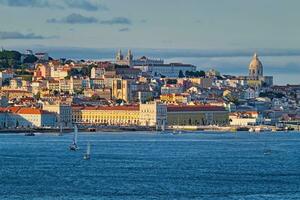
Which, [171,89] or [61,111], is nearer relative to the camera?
[61,111]

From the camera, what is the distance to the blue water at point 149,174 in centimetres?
2702

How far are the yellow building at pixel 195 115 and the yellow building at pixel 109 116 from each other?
2.39 metres

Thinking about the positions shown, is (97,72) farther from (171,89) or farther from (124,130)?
(124,130)

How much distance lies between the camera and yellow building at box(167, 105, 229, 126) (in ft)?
283

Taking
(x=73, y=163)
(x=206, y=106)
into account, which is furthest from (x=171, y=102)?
(x=73, y=163)

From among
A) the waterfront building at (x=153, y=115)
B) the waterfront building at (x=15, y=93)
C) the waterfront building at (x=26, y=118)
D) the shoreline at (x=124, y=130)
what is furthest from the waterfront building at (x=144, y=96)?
the waterfront building at (x=26, y=118)

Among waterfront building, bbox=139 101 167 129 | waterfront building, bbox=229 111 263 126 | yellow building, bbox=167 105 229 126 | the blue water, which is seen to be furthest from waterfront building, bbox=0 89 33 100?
the blue water

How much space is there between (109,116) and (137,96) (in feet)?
46.7

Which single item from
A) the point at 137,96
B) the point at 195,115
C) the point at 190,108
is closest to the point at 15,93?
the point at 137,96

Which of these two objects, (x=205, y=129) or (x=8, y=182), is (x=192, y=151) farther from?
(x=205, y=129)

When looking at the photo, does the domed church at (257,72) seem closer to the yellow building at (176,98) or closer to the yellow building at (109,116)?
the yellow building at (176,98)

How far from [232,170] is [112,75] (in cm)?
7148

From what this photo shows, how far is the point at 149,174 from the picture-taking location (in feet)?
106

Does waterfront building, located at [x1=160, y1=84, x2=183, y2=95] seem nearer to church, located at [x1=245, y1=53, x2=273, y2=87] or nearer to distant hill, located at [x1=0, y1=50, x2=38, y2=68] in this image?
distant hill, located at [x1=0, y1=50, x2=38, y2=68]
